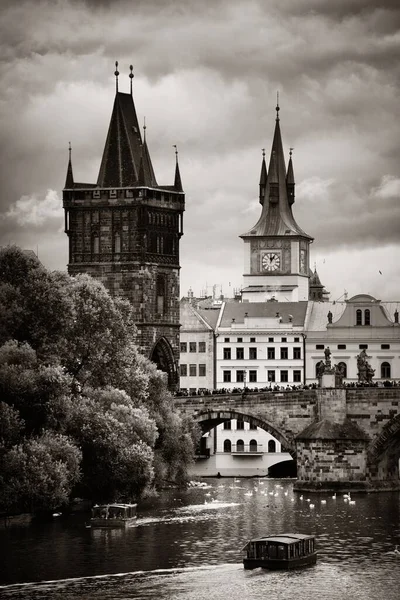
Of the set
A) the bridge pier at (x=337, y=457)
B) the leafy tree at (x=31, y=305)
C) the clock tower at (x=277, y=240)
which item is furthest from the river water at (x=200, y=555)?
the clock tower at (x=277, y=240)

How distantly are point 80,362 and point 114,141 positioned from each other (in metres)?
43.0

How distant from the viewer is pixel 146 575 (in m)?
78.1

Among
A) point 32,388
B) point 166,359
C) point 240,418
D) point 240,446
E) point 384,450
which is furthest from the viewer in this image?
point 166,359

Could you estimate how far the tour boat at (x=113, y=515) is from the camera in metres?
93.7

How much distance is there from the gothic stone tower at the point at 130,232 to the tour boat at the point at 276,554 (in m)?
65.3

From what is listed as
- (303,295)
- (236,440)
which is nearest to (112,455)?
(236,440)

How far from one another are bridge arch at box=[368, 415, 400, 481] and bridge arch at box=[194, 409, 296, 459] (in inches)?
238

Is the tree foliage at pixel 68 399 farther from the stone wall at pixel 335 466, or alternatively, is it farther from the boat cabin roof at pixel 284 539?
the boat cabin roof at pixel 284 539

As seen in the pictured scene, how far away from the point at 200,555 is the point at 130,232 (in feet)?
212

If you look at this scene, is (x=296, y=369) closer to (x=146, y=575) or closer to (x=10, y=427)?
(x=10, y=427)

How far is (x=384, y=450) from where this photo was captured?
388 feet

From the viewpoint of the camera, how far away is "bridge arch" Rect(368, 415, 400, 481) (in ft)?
385

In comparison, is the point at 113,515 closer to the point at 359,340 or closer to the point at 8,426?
the point at 8,426

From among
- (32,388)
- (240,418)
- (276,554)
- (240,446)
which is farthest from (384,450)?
(276,554)
